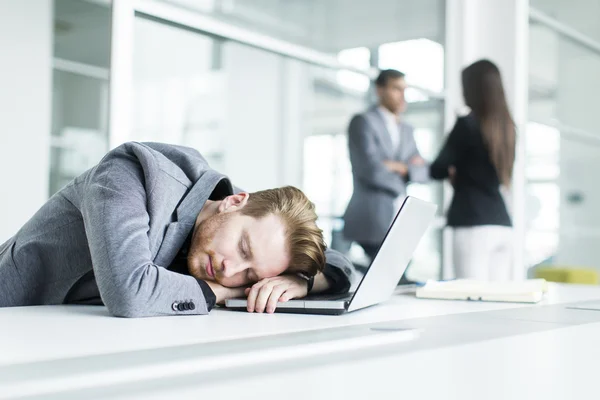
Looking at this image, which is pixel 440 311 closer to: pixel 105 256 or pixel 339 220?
pixel 105 256

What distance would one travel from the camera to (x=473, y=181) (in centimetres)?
321

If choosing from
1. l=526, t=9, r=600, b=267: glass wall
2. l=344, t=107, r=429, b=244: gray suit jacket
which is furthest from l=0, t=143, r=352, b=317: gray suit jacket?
l=526, t=9, r=600, b=267: glass wall

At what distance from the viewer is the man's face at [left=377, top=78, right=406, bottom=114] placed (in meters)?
3.64

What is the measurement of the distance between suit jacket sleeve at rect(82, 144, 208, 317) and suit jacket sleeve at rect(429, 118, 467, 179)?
2236 mm

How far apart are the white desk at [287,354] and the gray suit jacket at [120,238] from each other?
0.19 feet

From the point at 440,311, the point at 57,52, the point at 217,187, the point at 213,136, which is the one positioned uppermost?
the point at 57,52

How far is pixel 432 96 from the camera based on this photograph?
14.9 feet

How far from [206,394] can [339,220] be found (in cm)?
307

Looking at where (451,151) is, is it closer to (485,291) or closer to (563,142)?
(485,291)

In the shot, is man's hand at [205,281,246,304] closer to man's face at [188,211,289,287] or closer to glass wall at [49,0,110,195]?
man's face at [188,211,289,287]

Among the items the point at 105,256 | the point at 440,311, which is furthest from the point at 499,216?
the point at 105,256

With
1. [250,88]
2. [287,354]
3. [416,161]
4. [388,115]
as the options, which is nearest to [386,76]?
[388,115]

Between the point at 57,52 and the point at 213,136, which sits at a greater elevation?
the point at 57,52

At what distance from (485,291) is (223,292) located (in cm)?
51
